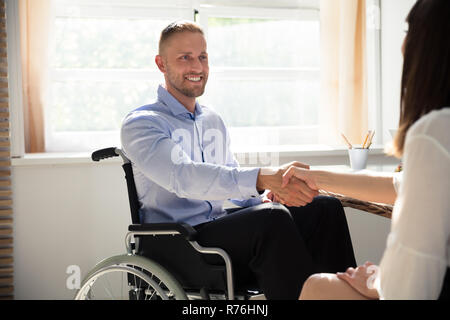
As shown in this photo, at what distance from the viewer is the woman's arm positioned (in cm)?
157

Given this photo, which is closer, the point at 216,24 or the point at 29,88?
the point at 29,88

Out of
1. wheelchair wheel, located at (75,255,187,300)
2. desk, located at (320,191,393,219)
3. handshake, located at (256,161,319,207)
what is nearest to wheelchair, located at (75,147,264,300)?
wheelchair wheel, located at (75,255,187,300)

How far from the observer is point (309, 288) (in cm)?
117

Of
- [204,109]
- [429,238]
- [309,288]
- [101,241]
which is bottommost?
[101,241]

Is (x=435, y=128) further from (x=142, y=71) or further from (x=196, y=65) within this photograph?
(x=142, y=71)

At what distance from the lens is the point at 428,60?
93 centimetres

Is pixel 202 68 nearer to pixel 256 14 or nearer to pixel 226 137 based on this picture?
pixel 226 137

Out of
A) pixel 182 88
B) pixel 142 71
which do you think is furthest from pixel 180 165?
pixel 142 71

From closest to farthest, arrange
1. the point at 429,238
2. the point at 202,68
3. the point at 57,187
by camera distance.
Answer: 1. the point at 429,238
2. the point at 202,68
3. the point at 57,187

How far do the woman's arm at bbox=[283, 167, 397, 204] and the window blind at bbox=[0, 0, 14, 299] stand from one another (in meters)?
1.69

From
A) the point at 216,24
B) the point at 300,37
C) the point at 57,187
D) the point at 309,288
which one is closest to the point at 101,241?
the point at 57,187

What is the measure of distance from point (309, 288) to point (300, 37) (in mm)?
2463

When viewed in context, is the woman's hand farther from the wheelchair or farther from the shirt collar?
the shirt collar

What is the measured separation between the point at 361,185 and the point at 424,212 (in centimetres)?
74
